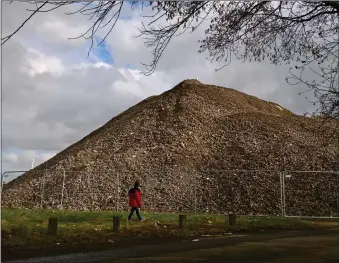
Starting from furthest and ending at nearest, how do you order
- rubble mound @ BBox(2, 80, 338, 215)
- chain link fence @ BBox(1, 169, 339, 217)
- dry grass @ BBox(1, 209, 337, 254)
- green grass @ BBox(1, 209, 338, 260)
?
rubble mound @ BBox(2, 80, 338, 215) → chain link fence @ BBox(1, 169, 339, 217) → dry grass @ BBox(1, 209, 337, 254) → green grass @ BBox(1, 209, 338, 260)

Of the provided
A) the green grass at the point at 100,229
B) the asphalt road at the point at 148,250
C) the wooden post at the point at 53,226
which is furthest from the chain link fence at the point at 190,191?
the wooden post at the point at 53,226

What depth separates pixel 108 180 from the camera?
21.1 meters

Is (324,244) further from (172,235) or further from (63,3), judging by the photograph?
(63,3)

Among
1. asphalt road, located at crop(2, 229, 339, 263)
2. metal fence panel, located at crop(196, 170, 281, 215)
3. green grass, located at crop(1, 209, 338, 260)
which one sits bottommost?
asphalt road, located at crop(2, 229, 339, 263)

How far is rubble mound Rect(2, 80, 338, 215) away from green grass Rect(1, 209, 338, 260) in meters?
3.91

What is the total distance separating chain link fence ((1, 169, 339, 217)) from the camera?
62.6 feet

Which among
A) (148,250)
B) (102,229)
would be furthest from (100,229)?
(148,250)

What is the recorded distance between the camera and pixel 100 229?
38.2 ft

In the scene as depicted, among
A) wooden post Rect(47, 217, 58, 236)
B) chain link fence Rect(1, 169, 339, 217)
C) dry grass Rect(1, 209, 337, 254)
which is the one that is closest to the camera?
dry grass Rect(1, 209, 337, 254)

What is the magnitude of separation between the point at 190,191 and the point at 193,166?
2.27 m

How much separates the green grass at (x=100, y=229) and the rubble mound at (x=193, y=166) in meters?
3.91

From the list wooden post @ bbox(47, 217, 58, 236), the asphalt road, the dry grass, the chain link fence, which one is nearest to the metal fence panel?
the chain link fence

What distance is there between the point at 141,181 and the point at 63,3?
1535cm

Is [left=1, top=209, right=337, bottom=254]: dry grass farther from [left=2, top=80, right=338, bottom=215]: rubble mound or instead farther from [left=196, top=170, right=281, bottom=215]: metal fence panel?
[left=2, top=80, right=338, bottom=215]: rubble mound
